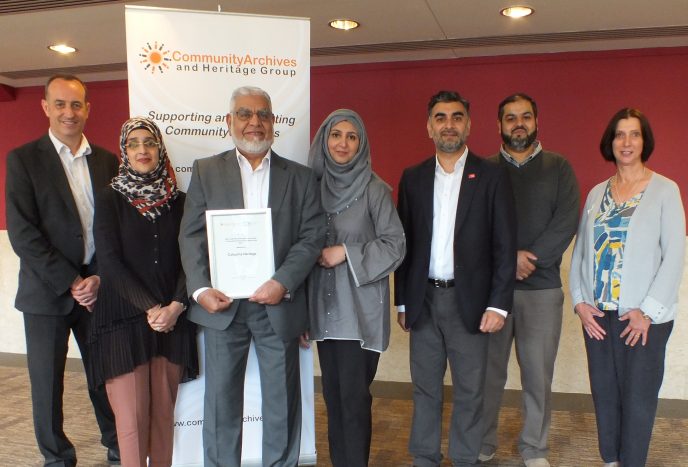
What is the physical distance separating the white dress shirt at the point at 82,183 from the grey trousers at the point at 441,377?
5.62 feet

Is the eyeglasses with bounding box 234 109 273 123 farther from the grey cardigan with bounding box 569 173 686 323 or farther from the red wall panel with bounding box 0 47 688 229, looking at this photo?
the red wall panel with bounding box 0 47 688 229

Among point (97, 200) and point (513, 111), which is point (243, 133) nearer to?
point (97, 200)

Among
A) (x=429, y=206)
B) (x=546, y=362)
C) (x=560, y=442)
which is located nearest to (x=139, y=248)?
(x=429, y=206)

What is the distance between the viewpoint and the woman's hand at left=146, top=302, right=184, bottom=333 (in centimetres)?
268

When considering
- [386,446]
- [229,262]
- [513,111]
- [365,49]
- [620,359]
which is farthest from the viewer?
[365,49]

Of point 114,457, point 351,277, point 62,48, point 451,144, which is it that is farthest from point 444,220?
point 62,48

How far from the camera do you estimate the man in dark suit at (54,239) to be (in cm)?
292

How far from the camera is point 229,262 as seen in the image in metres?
2.64

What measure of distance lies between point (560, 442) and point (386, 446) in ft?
3.57

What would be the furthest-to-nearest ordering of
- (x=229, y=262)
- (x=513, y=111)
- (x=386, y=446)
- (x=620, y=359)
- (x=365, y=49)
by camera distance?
(x=365, y=49), (x=386, y=446), (x=513, y=111), (x=620, y=359), (x=229, y=262)

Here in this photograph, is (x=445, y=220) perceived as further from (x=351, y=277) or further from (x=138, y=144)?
(x=138, y=144)

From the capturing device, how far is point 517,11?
Answer: 12.5 ft

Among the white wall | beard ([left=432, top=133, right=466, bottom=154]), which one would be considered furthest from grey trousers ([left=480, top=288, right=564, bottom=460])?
the white wall

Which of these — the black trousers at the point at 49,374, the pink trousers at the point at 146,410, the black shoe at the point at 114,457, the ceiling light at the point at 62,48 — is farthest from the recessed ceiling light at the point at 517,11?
the black shoe at the point at 114,457
